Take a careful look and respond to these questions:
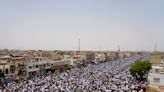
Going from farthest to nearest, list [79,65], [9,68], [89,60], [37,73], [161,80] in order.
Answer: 1. [89,60]
2. [79,65]
3. [37,73]
4. [9,68]
5. [161,80]

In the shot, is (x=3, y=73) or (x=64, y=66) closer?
(x=3, y=73)

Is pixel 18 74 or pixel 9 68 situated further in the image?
pixel 18 74

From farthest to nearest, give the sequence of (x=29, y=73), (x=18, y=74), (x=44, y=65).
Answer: (x=44, y=65) → (x=29, y=73) → (x=18, y=74)

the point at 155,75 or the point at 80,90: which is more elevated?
the point at 155,75

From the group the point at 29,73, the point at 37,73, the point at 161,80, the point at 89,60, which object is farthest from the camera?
the point at 89,60

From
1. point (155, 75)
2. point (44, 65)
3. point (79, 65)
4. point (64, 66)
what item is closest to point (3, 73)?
point (44, 65)

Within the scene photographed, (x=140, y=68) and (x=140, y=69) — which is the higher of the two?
(x=140, y=68)

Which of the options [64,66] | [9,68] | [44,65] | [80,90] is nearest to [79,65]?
[64,66]

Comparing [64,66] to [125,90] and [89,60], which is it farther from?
[125,90]

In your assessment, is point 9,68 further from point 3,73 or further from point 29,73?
point 29,73
